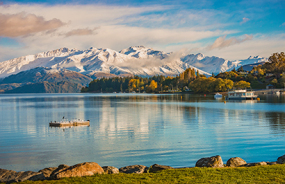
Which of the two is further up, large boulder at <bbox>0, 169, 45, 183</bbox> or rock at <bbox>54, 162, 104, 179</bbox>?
rock at <bbox>54, 162, 104, 179</bbox>

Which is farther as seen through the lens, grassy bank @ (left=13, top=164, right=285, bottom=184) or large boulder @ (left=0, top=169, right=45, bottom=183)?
large boulder @ (left=0, top=169, right=45, bottom=183)

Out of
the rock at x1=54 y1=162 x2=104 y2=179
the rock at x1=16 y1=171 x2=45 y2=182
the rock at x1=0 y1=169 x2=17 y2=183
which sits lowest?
the rock at x1=0 y1=169 x2=17 y2=183

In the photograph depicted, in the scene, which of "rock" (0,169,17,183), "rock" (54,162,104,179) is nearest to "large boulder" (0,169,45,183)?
"rock" (0,169,17,183)

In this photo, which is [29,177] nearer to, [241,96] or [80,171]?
[80,171]

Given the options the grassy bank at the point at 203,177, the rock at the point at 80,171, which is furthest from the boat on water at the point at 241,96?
the rock at the point at 80,171

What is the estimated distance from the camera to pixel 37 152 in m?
29.2

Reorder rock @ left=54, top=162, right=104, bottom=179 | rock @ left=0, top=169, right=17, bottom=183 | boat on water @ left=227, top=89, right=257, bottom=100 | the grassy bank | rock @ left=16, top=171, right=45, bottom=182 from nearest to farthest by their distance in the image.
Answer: the grassy bank < rock @ left=54, top=162, right=104, bottom=179 < rock @ left=16, top=171, right=45, bottom=182 < rock @ left=0, top=169, right=17, bottom=183 < boat on water @ left=227, top=89, right=257, bottom=100

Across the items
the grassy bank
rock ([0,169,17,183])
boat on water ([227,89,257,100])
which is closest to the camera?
the grassy bank

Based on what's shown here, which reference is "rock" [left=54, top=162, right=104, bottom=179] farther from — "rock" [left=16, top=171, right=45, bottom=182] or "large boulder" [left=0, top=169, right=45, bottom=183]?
"large boulder" [left=0, top=169, right=45, bottom=183]

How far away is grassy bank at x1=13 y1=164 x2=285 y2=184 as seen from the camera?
1478cm

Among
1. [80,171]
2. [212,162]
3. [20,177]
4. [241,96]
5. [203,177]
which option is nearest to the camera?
[203,177]

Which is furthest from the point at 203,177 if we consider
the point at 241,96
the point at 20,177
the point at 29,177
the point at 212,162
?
the point at 241,96

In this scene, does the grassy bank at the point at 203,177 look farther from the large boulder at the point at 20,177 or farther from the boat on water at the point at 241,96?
the boat on water at the point at 241,96

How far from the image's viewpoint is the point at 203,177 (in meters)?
15.4
